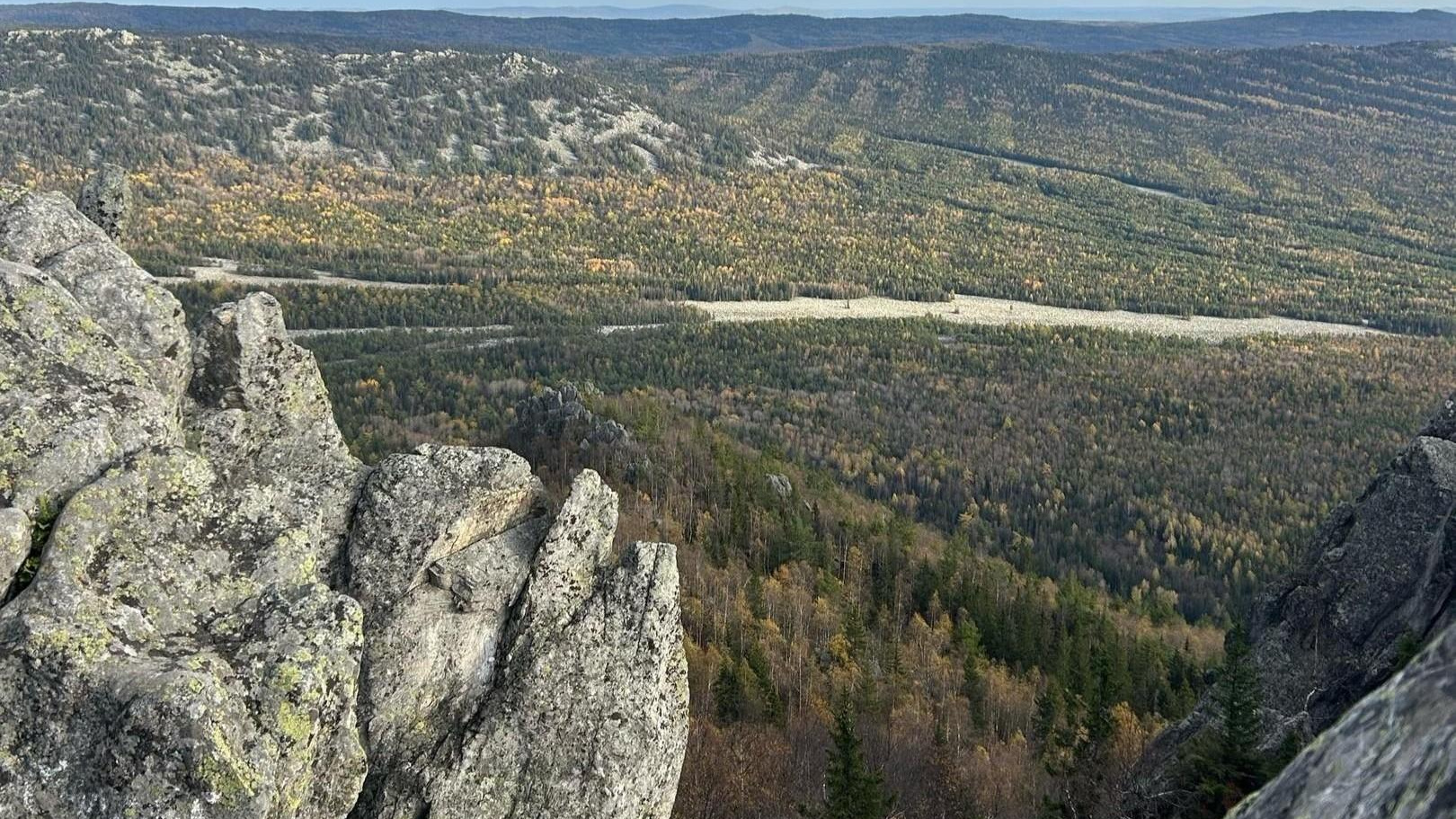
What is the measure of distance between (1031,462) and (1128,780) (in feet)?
269

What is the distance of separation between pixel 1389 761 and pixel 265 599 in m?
15.2

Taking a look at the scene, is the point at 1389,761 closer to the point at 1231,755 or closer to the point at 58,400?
the point at 58,400

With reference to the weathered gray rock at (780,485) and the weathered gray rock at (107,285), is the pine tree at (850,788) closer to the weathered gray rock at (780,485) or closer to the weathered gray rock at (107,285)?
the weathered gray rock at (107,285)

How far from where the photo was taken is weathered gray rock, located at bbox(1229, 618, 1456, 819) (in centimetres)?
866

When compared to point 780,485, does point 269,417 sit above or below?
above

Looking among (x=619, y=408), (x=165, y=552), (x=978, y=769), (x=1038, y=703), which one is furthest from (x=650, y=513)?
(x=165, y=552)

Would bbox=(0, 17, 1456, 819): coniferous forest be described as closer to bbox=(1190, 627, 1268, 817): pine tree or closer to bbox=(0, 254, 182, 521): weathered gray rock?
bbox=(1190, 627, 1268, 817): pine tree

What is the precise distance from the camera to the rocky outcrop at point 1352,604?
29.8m

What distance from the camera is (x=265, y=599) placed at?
1848 cm

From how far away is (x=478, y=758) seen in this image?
73.2ft

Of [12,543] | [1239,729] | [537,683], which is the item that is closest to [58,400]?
[12,543]

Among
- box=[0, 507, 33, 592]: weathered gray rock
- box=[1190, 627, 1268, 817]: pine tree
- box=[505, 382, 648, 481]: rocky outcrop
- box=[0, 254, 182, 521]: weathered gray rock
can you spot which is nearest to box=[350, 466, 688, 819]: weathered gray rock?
box=[0, 254, 182, 521]: weathered gray rock

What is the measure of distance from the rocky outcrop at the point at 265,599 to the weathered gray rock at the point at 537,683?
0.15ft

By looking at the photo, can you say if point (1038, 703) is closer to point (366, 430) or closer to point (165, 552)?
point (165, 552)
